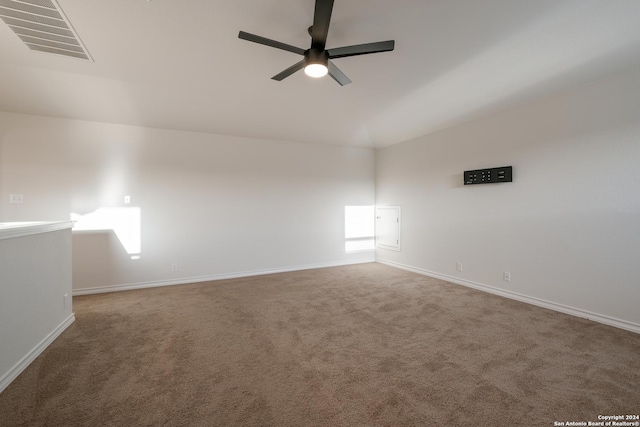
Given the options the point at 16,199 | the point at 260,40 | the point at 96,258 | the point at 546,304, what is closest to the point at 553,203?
the point at 546,304

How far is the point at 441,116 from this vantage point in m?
4.00

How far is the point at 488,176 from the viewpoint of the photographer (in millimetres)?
3721

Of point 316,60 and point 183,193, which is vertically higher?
point 316,60

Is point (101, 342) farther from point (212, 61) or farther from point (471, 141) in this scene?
point (471, 141)

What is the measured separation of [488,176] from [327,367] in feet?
11.1

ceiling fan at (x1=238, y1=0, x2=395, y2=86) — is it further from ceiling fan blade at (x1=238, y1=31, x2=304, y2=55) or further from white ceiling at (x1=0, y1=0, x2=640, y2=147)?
white ceiling at (x1=0, y1=0, x2=640, y2=147)

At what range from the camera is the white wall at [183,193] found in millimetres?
3615

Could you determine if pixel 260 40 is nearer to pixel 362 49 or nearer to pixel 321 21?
pixel 321 21

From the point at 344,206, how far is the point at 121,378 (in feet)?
14.7

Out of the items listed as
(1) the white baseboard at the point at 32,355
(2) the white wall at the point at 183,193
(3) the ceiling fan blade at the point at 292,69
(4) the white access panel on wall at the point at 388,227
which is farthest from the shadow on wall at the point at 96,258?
(4) the white access panel on wall at the point at 388,227

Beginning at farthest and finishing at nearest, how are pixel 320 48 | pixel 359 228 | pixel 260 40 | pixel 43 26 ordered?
pixel 359 228, pixel 43 26, pixel 320 48, pixel 260 40

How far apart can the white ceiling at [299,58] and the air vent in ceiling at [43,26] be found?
8 centimetres

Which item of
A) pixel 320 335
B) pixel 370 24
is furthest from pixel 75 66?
pixel 320 335

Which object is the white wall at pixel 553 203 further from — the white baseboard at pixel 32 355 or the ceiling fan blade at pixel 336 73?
the white baseboard at pixel 32 355
